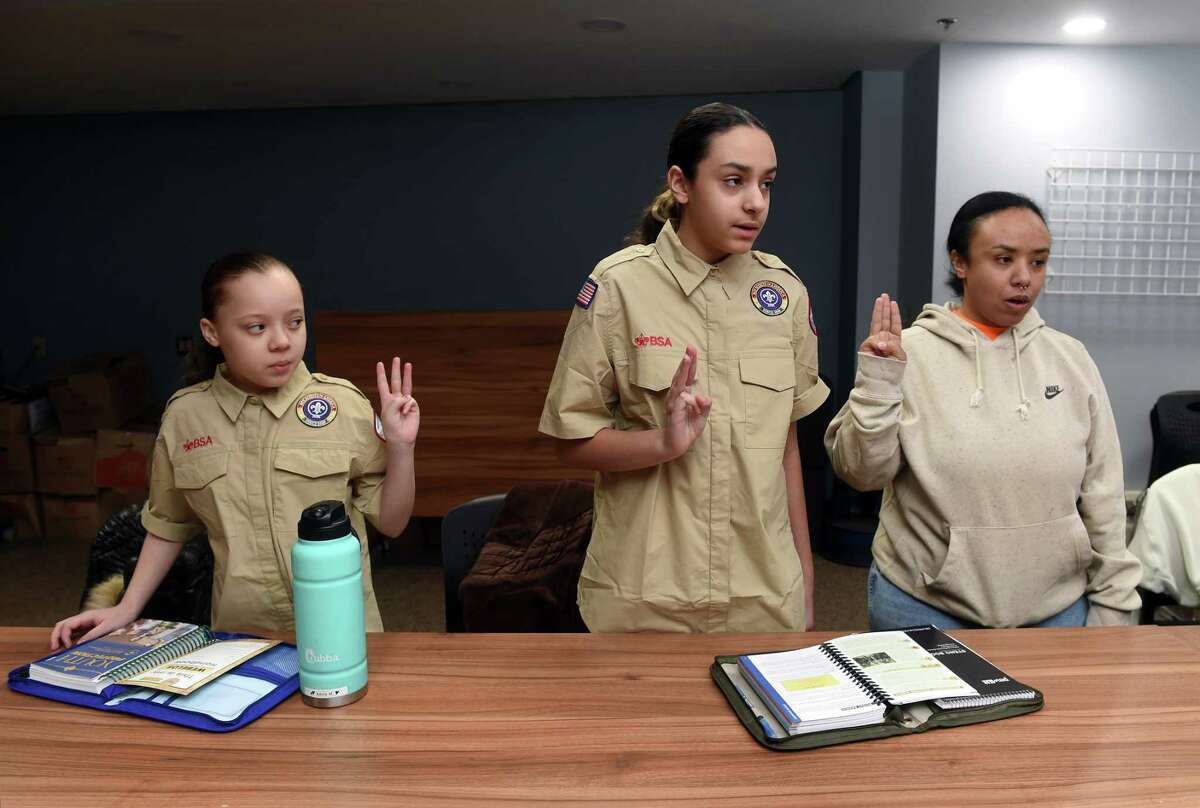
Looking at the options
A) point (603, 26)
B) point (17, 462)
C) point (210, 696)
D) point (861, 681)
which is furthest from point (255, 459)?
point (17, 462)

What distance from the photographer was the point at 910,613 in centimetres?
154

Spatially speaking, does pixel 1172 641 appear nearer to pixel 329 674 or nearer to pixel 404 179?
pixel 329 674

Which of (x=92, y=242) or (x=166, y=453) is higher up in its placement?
(x=92, y=242)

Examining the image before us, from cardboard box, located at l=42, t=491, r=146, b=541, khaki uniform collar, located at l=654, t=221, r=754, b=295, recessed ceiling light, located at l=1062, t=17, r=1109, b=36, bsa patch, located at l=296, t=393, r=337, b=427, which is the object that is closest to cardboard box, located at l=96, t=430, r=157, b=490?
cardboard box, located at l=42, t=491, r=146, b=541

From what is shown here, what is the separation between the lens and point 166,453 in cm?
147

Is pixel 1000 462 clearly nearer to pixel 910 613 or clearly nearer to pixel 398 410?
pixel 910 613

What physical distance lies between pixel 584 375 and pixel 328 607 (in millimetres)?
589

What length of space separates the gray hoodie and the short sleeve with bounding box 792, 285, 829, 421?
6 centimetres

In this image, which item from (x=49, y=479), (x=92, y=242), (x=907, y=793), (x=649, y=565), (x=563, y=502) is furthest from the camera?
(x=92, y=242)

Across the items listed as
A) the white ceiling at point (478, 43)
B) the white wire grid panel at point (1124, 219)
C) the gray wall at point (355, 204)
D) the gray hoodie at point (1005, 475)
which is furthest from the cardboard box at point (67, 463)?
the white wire grid panel at point (1124, 219)

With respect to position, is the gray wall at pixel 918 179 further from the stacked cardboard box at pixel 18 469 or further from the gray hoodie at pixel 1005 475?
the stacked cardboard box at pixel 18 469

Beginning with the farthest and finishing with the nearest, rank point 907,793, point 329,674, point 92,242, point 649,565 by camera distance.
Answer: point 92,242 → point 649,565 → point 329,674 → point 907,793

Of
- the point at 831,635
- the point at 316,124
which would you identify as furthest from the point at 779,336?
the point at 316,124

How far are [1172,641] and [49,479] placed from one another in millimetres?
5236
